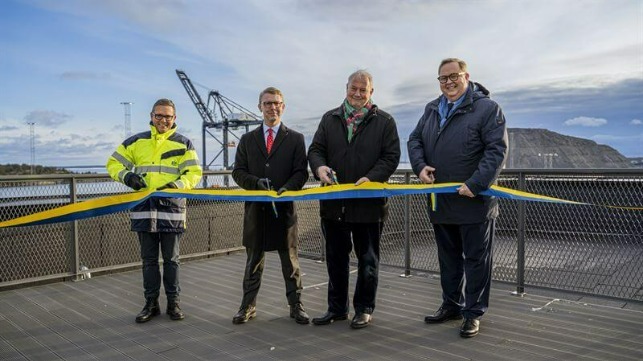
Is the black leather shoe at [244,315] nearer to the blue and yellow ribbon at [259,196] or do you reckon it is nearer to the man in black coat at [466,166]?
the blue and yellow ribbon at [259,196]

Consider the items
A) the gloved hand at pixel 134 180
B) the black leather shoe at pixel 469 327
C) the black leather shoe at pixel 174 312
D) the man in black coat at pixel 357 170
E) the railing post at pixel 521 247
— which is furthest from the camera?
the railing post at pixel 521 247

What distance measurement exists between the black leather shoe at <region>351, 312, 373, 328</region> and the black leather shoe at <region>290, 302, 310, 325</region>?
366mm

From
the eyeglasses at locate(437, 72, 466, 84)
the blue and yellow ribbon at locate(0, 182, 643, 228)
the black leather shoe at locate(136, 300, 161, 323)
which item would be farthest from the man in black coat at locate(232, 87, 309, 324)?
the eyeglasses at locate(437, 72, 466, 84)

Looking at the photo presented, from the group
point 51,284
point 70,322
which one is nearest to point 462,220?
point 70,322

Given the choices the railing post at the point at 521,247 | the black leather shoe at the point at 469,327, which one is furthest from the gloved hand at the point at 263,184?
the railing post at the point at 521,247

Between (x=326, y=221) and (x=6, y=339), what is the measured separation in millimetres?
2447

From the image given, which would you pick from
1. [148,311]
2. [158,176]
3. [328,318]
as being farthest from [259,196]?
[148,311]

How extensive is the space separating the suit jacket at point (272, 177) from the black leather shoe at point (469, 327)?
1.41 m

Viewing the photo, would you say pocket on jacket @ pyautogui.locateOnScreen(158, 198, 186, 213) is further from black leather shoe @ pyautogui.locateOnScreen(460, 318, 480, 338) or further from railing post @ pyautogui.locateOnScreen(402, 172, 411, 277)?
railing post @ pyautogui.locateOnScreen(402, 172, 411, 277)

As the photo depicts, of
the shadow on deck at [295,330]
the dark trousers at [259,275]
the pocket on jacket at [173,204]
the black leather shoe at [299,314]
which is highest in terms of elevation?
the pocket on jacket at [173,204]

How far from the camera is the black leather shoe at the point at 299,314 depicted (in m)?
3.93

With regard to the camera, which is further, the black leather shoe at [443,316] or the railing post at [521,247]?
the railing post at [521,247]

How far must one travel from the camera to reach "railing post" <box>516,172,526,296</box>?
15.5ft

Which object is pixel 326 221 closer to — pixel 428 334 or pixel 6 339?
pixel 428 334
